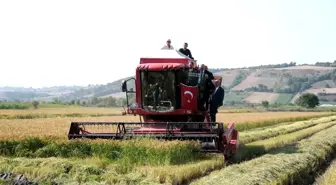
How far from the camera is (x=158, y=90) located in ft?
47.5

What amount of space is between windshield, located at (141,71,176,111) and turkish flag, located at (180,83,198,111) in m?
0.28

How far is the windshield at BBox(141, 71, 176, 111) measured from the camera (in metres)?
14.3

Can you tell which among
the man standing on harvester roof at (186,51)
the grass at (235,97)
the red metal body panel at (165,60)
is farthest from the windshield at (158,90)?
the grass at (235,97)

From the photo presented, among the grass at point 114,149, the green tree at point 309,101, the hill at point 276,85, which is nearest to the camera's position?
the grass at point 114,149

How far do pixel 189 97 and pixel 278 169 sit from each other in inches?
161

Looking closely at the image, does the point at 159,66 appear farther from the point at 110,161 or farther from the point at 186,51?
the point at 110,161

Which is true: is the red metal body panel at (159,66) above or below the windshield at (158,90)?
above

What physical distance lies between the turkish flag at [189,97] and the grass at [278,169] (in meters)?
2.67

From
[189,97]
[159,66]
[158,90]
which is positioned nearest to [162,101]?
[158,90]

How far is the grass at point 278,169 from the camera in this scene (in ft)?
31.8

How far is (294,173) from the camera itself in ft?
36.4

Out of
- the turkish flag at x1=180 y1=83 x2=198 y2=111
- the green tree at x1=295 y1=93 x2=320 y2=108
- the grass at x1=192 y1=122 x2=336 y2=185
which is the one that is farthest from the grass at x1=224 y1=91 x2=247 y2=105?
the turkish flag at x1=180 y1=83 x2=198 y2=111

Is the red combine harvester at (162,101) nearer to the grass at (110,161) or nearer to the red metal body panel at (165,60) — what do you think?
the red metal body panel at (165,60)

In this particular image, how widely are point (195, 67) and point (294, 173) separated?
4.76 m
